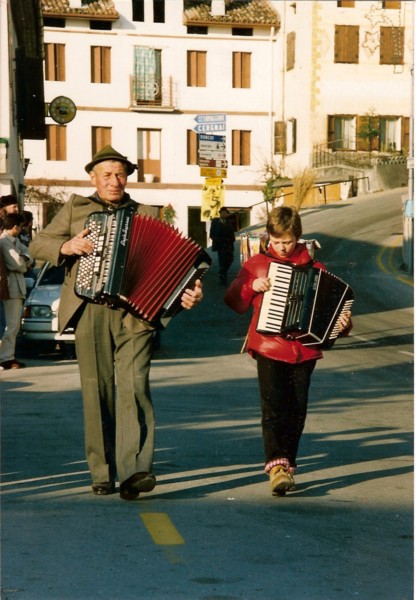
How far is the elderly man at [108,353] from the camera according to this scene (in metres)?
7.74

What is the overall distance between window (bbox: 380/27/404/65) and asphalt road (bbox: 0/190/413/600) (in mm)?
45246

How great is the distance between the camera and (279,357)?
8125mm

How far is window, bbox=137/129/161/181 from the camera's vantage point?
58938 millimetres

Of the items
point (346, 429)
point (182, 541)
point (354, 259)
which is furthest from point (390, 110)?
point (182, 541)

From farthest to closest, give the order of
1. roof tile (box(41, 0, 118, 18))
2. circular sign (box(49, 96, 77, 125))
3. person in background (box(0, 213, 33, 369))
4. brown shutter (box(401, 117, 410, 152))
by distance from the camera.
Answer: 1. brown shutter (box(401, 117, 410, 152))
2. roof tile (box(41, 0, 118, 18))
3. circular sign (box(49, 96, 77, 125))
4. person in background (box(0, 213, 33, 369))

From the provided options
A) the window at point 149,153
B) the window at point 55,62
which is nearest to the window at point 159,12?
the window at point 55,62

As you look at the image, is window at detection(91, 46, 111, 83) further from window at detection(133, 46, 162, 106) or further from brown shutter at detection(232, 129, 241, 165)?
brown shutter at detection(232, 129, 241, 165)

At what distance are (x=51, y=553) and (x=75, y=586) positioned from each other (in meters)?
0.64

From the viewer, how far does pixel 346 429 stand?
11.3m

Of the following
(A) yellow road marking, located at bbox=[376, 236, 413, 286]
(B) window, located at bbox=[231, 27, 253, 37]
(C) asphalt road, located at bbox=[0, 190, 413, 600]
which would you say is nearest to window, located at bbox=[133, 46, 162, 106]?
(B) window, located at bbox=[231, 27, 253, 37]

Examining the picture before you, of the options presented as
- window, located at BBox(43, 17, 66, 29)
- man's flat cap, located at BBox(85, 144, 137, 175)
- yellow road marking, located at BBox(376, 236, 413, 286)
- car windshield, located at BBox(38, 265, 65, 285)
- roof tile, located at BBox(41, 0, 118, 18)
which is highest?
roof tile, located at BBox(41, 0, 118, 18)

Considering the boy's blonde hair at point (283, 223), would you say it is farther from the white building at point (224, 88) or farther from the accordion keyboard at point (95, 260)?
the white building at point (224, 88)

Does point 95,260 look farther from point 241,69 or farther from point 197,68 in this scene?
point 241,69

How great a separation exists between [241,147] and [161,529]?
5531 centimetres
